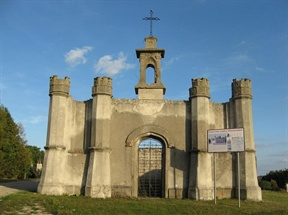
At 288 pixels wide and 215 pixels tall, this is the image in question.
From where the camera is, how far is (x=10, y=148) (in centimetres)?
3662

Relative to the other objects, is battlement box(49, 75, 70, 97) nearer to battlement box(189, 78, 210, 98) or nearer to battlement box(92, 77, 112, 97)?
battlement box(92, 77, 112, 97)

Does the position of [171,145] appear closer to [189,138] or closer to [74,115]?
[189,138]

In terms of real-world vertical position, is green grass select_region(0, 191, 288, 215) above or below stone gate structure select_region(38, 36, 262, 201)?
below

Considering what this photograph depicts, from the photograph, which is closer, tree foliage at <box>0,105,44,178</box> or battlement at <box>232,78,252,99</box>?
battlement at <box>232,78,252,99</box>

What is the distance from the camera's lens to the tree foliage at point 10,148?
35719 mm

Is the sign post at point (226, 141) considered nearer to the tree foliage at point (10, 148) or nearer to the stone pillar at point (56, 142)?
the stone pillar at point (56, 142)

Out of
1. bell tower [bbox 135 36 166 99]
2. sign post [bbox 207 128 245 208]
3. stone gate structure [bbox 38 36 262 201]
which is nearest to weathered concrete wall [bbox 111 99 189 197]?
stone gate structure [bbox 38 36 262 201]

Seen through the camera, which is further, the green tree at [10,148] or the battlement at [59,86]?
the green tree at [10,148]

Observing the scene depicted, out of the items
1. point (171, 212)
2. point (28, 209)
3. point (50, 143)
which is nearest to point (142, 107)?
point (50, 143)

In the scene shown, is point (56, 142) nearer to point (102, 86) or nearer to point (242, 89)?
point (102, 86)

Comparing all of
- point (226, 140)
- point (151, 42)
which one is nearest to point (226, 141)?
point (226, 140)

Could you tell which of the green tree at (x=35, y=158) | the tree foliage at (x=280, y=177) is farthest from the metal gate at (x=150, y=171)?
the green tree at (x=35, y=158)

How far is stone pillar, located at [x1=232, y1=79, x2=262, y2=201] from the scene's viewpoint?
1692 centimetres

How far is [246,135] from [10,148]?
91.2ft
